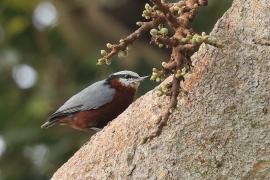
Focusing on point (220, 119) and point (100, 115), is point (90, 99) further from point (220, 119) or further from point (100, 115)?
point (220, 119)

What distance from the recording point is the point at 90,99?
186 inches

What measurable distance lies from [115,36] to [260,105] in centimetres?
529

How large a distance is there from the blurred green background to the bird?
237cm

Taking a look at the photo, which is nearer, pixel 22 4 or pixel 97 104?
pixel 97 104

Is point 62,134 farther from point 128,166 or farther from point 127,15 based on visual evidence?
point 128,166

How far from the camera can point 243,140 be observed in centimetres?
313

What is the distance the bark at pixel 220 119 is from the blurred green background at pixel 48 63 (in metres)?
3.92

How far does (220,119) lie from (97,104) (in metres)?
1.59

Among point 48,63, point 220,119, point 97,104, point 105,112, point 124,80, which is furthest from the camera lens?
point 48,63

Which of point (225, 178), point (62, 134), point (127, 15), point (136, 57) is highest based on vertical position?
point (127, 15)

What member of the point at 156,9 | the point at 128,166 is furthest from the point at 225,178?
the point at 156,9

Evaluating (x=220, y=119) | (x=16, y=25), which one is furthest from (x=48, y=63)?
(x=220, y=119)

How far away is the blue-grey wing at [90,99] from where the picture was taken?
4.70 metres

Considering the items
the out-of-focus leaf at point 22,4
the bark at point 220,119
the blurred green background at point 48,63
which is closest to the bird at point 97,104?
the bark at point 220,119
